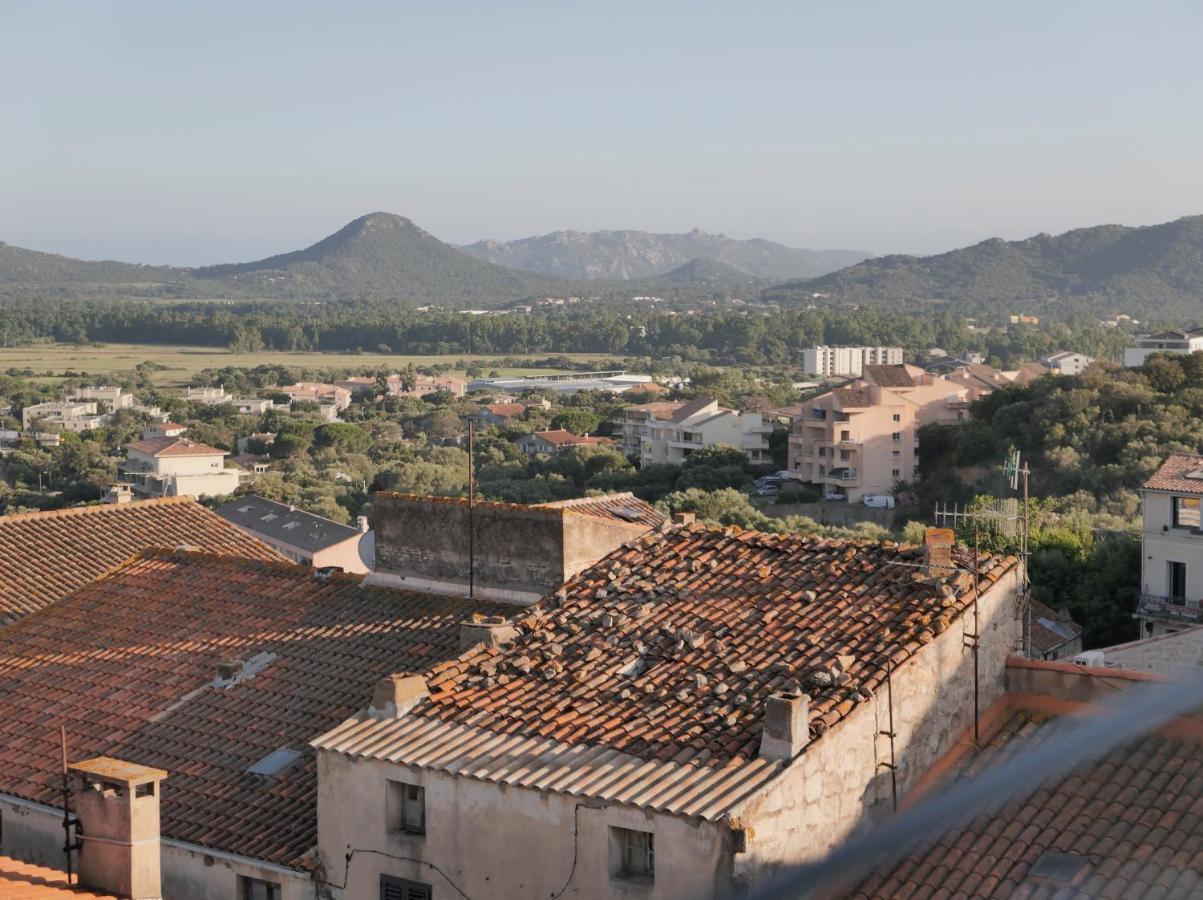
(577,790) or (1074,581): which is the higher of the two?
(577,790)

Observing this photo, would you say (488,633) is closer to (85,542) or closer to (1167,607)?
(85,542)

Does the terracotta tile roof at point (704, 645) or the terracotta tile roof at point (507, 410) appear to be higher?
the terracotta tile roof at point (704, 645)

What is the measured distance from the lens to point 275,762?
907cm

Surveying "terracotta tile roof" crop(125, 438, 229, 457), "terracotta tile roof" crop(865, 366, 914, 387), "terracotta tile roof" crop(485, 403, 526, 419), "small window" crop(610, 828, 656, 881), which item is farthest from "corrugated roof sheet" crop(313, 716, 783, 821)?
"terracotta tile roof" crop(485, 403, 526, 419)

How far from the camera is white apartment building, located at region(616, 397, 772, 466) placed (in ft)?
216

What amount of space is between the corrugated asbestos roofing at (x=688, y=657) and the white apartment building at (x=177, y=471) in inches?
2014

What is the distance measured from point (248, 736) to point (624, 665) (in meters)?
2.66

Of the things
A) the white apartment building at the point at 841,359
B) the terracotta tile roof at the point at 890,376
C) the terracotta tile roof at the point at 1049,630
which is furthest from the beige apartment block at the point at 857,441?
the white apartment building at the point at 841,359

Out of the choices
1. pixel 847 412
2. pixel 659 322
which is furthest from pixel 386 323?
pixel 847 412

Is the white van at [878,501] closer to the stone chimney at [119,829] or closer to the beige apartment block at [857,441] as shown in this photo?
the beige apartment block at [857,441]

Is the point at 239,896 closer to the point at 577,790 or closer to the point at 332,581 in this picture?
the point at 577,790

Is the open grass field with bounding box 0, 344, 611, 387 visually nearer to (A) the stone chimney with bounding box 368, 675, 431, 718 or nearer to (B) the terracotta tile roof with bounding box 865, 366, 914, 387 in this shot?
(B) the terracotta tile roof with bounding box 865, 366, 914, 387

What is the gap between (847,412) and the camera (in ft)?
193

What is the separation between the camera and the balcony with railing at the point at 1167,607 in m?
24.2
